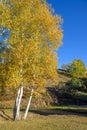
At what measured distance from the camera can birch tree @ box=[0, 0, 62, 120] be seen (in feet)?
84.5

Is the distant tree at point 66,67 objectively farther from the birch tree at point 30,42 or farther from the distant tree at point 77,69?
the birch tree at point 30,42

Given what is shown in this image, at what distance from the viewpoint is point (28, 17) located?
88.4ft

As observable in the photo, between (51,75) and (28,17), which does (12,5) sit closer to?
(28,17)

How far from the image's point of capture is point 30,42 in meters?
26.1

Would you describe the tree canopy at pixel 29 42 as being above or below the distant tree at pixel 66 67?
below

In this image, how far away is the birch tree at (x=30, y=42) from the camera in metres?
25.8

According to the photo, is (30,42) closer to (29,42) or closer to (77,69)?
(29,42)

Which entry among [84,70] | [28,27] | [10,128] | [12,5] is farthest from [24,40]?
[84,70]

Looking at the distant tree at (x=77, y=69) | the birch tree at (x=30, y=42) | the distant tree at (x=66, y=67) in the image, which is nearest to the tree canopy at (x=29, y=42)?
the birch tree at (x=30, y=42)

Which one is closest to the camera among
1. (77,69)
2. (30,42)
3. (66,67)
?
(30,42)

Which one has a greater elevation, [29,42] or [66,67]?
[66,67]

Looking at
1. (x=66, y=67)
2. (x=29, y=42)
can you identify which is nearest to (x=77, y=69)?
(x=66, y=67)

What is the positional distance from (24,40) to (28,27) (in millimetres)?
1332

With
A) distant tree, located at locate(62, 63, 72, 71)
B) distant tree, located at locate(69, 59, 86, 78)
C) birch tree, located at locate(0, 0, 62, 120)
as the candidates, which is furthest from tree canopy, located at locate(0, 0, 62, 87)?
distant tree, located at locate(62, 63, 72, 71)
